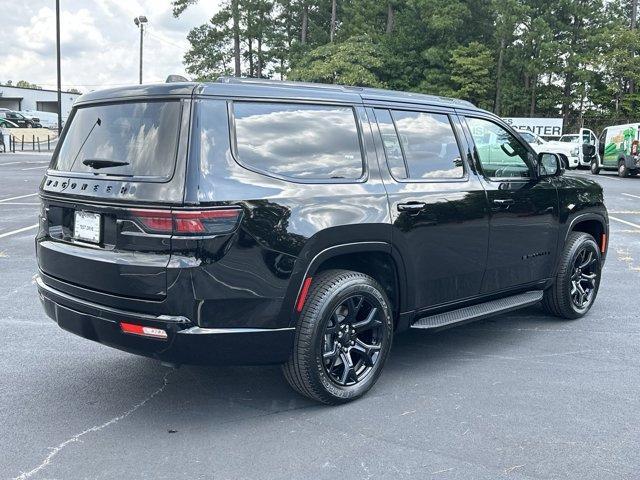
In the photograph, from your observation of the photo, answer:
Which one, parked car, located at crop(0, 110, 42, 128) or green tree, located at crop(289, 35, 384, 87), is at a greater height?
green tree, located at crop(289, 35, 384, 87)

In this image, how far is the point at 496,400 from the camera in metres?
3.98

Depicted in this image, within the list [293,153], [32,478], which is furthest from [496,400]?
[32,478]

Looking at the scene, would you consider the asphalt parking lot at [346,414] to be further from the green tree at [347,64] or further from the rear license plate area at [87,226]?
the green tree at [347,64]

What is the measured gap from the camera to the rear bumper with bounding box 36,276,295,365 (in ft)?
10.8

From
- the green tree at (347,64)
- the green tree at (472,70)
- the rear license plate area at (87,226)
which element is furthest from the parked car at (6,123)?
the rear license plate area at (87,226)

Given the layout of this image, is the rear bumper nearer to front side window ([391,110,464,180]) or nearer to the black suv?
the black suv

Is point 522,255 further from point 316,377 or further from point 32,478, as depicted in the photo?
point 32,478

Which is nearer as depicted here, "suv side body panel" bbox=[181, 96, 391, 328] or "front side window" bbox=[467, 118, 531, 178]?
"suv side body panel" bbox=[181, 96, 391, 328]

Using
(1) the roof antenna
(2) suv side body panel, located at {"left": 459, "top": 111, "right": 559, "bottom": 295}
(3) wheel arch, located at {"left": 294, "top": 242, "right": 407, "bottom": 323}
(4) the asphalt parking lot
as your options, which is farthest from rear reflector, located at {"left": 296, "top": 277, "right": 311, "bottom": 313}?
(2) suv side body panel, located at {"left": 459, "top": 111, "right": 559, "bottom": 295}

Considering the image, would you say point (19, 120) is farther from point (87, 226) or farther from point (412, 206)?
point (412, 206)

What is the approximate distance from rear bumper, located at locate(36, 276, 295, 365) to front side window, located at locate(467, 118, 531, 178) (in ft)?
7.19

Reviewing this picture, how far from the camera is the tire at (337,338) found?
3645 millimetres

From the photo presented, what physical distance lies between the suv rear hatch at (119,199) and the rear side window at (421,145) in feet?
4.73

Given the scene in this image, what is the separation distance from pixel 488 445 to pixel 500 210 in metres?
1.94
